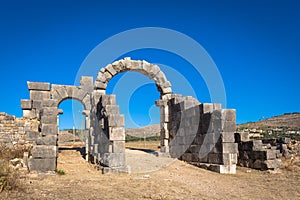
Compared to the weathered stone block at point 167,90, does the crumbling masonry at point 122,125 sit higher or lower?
lower

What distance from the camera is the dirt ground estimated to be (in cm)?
628

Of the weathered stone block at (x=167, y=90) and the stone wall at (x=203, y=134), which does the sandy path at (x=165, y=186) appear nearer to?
the stone wall at (x=203, y=134)

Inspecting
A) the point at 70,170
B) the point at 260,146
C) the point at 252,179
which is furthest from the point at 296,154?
the point at 70,170

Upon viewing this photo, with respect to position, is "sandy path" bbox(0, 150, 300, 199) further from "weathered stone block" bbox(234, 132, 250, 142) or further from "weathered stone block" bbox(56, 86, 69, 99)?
"weathered stone block" bbox(56, 86, 69, 99)

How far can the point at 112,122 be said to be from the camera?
9.05m

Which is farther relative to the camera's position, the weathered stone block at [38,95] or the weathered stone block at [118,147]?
Result: the weathered stone block at [38,95]

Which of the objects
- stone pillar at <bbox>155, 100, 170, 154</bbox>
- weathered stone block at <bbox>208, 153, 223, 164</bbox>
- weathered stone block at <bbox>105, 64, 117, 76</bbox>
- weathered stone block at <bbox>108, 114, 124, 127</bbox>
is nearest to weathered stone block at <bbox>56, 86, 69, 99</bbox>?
weathered stone block at <bbox>105, 64, 117, 76</bbox>

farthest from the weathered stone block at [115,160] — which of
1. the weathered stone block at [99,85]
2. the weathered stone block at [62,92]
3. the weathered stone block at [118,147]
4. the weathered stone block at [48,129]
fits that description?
the weathered stone block at [62,92]

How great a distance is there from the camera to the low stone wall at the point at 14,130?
14695 millimetres

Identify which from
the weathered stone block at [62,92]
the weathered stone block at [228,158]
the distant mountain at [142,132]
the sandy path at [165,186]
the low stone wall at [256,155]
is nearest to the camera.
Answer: the sandy path at [165,186]

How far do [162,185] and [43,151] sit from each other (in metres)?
3.58

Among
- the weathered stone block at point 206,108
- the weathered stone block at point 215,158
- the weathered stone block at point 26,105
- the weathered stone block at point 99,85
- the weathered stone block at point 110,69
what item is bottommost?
the weathered stone block at point 215,158

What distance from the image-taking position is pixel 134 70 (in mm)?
14289

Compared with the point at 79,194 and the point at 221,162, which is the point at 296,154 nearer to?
the point at 221,162
